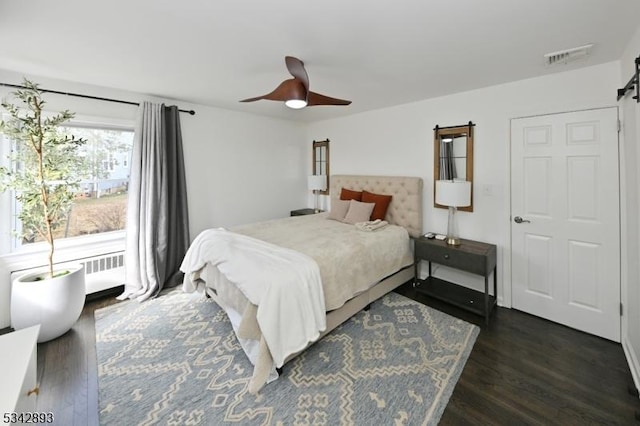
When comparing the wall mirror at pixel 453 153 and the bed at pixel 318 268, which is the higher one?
→ the wall mirror at pixel 453 153

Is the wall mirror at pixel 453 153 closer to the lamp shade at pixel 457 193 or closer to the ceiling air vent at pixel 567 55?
the lamp shade at pixel 457 193

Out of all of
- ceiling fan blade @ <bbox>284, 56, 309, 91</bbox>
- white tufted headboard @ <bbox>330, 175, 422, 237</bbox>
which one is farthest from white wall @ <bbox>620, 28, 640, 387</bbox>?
ceiling fan blade @ <bbox>284, 56, 309, 91</bbox>

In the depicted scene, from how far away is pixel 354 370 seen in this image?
210cm

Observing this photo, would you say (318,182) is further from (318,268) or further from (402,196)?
(318,268)

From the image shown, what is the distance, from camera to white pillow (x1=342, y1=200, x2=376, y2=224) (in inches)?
147

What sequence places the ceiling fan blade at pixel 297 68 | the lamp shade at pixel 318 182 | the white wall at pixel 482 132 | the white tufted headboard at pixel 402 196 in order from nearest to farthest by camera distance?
the ceiling fan blade at pixel 297 68 → the white wall at pixel 482 132 → the white tufted headboard at pixel 402 196 → the lamp shade at pixel 318 182

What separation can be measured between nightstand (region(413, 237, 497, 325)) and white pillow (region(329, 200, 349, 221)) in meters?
1.11

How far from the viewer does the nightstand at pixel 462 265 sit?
2752mm

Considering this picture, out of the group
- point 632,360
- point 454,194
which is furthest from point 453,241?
point 632,360

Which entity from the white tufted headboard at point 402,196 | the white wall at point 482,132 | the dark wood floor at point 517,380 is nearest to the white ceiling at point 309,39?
the white wall at point 482,132

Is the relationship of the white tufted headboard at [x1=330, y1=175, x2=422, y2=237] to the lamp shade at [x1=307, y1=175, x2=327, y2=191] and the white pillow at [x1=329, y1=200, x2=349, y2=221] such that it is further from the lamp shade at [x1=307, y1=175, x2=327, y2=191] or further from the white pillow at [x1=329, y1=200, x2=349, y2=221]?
the lamp shade at [x1=307, y1=175, x2=327, y2=191]

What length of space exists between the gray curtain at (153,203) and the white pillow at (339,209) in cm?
219

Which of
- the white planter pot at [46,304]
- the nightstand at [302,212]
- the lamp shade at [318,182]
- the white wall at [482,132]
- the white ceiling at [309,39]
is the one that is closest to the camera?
the white ceiling at [309,39]

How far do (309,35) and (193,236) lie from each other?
316 cm
